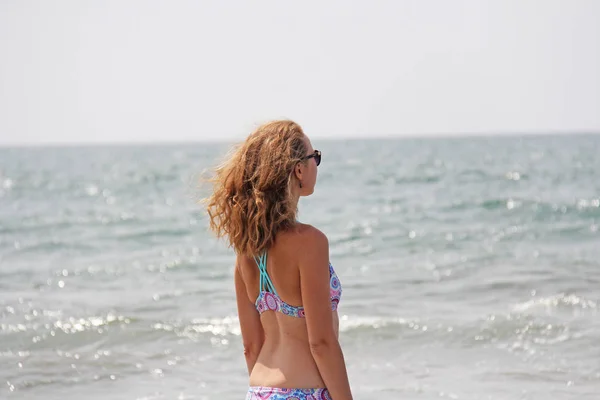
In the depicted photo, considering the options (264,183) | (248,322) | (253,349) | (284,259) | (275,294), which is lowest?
(253,349)

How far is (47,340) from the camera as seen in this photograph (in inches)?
326

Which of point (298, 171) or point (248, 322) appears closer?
point (298, 171)

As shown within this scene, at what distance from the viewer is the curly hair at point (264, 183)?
2.73m

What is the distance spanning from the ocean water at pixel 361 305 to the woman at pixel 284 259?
403mm

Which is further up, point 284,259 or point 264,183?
point 264,183

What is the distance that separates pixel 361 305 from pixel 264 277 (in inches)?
262

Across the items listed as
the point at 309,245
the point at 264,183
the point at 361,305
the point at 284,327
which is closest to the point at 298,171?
the point at 264,183

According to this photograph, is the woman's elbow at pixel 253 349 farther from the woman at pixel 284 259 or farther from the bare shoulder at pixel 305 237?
the bare shoulder at pixel 305 237

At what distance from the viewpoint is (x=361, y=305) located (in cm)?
941

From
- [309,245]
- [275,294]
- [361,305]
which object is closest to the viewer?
[309,245]

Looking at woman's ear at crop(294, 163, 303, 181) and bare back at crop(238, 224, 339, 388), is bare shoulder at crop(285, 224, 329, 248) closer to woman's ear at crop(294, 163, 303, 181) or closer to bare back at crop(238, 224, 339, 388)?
bare back at crop(238, 224, 339, 388)

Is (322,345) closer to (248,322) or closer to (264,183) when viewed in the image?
(248,322)

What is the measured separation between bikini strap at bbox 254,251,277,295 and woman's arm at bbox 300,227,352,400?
14 cm

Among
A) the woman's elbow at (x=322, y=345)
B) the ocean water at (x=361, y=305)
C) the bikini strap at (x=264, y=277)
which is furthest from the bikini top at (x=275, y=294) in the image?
the ocean water at (x=361, y=305)
